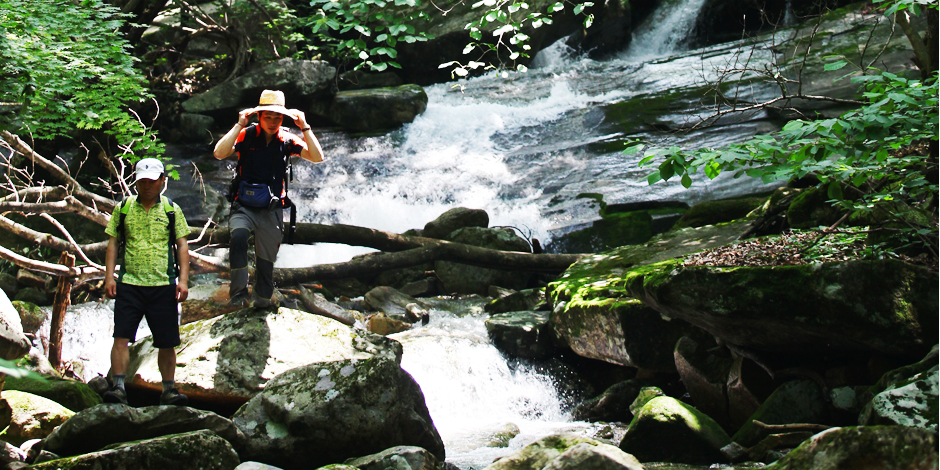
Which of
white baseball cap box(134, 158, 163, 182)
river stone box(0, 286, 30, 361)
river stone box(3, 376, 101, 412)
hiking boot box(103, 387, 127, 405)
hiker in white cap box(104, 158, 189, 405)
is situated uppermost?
white baseball cap box(134, 158, 163, 182)

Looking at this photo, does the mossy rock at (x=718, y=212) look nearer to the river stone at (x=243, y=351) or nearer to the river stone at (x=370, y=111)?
the river stone at (x=243, y=351)

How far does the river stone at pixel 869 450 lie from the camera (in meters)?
2.70

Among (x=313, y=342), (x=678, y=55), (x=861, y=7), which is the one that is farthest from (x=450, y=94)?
(x=313, y=342)

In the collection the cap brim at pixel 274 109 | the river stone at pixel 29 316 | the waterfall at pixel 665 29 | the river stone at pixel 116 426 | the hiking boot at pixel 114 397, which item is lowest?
the river stone at pixel 29 316

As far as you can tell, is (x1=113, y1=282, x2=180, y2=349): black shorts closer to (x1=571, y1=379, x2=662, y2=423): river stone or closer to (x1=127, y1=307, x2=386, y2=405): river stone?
(x1=127, y1=307, x2=386, y2=405): river stone

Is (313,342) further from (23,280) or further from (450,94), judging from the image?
(450,94)

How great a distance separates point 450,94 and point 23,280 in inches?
462

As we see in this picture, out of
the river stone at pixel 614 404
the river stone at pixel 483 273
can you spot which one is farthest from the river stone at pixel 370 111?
the river stone at pixel 614 404

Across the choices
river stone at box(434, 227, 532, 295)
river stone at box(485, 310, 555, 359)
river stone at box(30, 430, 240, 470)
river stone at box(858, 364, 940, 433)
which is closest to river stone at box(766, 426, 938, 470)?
river stone at box(858, 364, 940, 433)

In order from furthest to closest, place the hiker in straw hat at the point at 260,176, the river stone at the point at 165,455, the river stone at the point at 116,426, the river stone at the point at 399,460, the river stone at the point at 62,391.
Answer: the river stone at the point at 62,391, the hiker in straw hat at the point at 260,176, the river stone at the point at 399,460, the river stone at the point at 116,426, the river stone at the point at 165,455

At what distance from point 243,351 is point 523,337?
3.26 metres

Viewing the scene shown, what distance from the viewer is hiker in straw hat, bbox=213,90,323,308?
471 centimetres

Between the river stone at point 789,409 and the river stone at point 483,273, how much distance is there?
578cm

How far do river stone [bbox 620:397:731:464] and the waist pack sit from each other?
3045 millimetres
